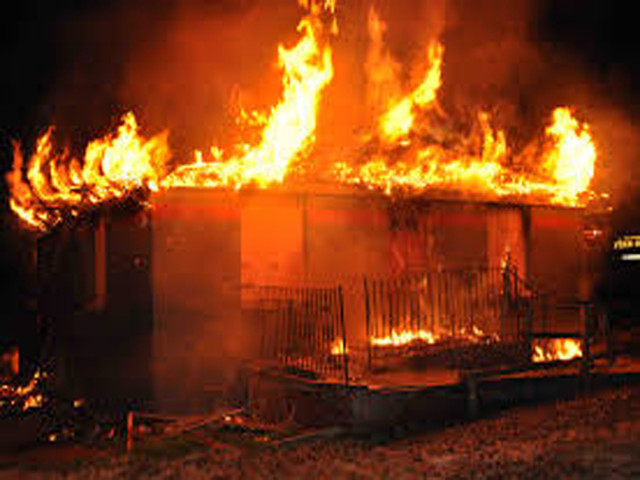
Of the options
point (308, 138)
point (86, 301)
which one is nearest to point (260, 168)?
point (308, 138)

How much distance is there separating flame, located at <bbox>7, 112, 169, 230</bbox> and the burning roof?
0.02 meters

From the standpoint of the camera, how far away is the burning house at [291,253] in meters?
10.9

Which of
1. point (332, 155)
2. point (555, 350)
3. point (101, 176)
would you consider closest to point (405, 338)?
point (555, 350)

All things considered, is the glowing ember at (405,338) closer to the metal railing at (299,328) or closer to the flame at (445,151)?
the metal railing at (299,328)

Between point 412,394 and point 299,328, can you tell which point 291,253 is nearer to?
point 299,328

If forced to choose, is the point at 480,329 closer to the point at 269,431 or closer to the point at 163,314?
the point at 269,431

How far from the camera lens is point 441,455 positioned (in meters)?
7.71

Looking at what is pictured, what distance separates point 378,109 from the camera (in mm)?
15508

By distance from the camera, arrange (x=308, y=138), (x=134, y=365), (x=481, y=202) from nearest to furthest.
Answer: (x=134, y=365), (x=308, y=138), (x=481, y=202)

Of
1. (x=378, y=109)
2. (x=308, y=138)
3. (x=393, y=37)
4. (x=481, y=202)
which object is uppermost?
(x=393, y=37)

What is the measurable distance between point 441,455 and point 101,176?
7.40 metres

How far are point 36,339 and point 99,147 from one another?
3779 mm

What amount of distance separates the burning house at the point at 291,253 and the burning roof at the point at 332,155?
0.15 feet

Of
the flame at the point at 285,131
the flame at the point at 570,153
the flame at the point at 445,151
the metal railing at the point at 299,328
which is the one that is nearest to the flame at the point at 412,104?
the flame at the point at 445,151
